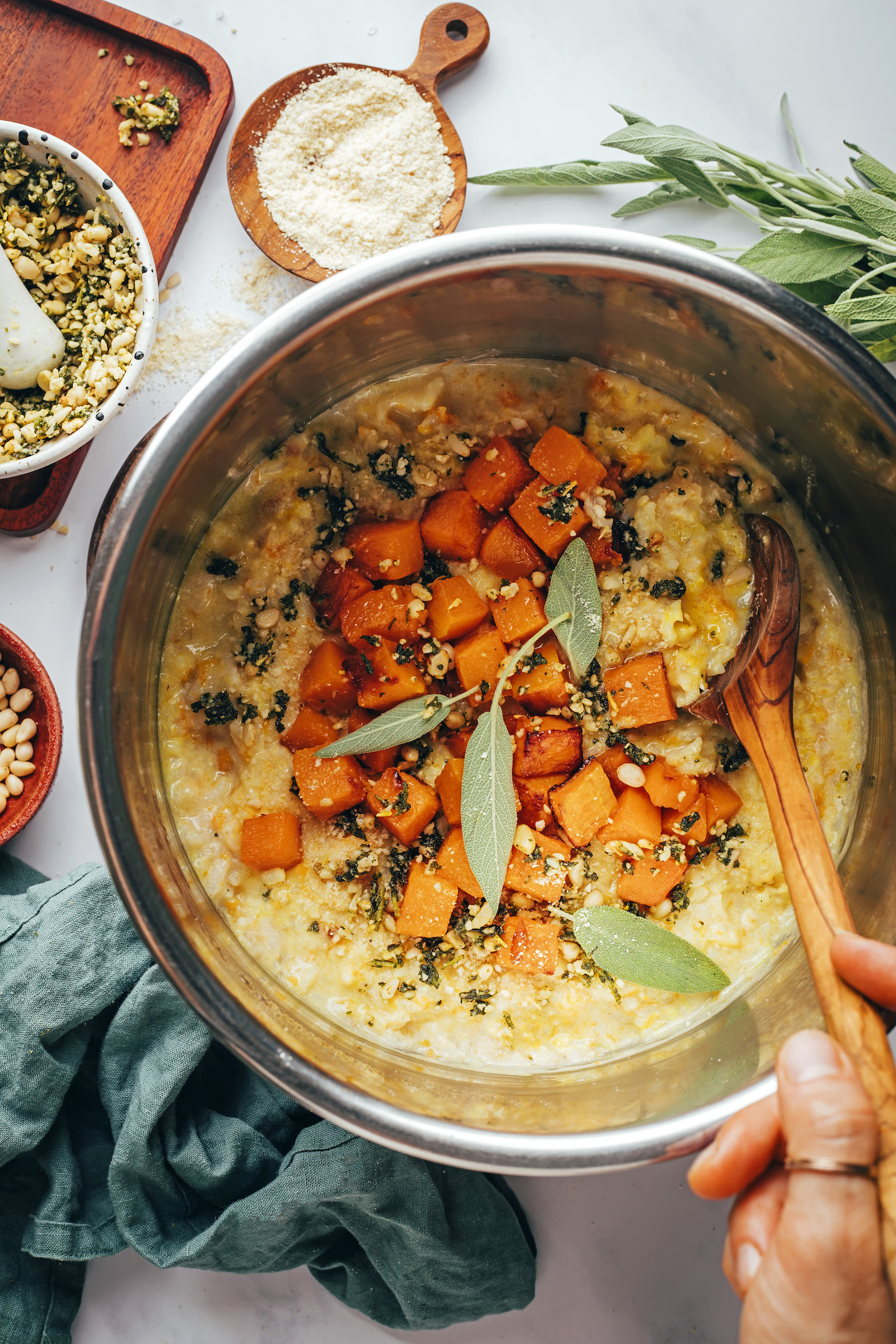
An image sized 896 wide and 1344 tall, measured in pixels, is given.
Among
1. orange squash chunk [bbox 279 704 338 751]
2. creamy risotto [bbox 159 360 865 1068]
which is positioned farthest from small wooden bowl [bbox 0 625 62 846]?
orange squash chunk [bbox 279 704 338 751]

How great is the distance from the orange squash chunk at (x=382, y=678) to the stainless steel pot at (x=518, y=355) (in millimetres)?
384

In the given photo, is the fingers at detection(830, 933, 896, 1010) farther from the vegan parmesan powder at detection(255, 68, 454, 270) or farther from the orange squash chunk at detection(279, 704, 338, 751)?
the vegan parmesan powder at detection(255, 68, 454, 270)

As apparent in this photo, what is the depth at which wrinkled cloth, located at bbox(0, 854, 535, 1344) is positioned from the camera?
1861 mm

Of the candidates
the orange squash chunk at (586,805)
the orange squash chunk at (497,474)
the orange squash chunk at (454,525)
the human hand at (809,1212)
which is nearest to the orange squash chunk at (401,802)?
the orange squash chunk at (586,805)

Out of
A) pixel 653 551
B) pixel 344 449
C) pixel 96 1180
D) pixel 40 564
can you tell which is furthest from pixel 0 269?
pixel 96 1180

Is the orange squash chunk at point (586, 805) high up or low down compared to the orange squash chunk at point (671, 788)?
down

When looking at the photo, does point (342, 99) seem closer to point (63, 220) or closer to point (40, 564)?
point (63, 220)

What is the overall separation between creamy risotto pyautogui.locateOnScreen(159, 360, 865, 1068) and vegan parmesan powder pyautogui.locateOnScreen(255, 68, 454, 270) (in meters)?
0.44

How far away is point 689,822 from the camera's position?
1.77 metres

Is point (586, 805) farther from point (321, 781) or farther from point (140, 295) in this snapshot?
point (140, 295)

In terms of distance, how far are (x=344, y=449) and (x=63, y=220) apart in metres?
0.81

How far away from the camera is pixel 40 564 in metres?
2.08

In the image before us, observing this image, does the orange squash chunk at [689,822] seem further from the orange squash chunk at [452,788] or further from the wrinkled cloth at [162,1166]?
the wrinkled cloth at [162,1166]

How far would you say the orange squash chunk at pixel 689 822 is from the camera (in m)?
1.77
